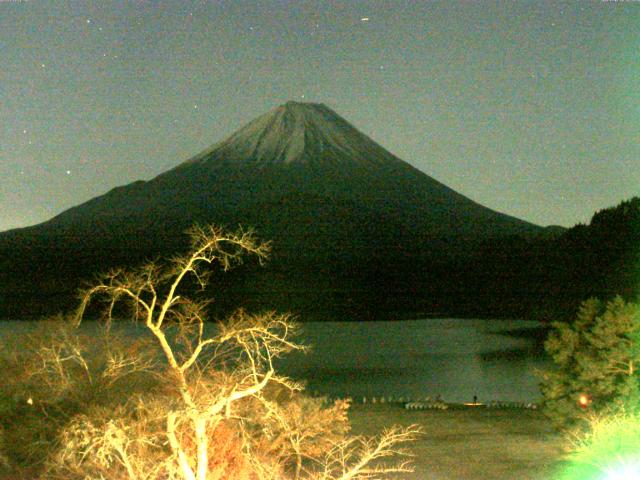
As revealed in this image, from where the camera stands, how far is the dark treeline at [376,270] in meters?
36.7

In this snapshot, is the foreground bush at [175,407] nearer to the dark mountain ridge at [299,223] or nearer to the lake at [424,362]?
the lake at [424,362]

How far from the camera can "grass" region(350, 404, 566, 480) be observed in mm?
11148

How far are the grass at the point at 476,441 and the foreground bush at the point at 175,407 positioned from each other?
88 cm

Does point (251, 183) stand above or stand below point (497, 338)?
above

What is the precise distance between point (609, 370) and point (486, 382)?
A: 14210 mm

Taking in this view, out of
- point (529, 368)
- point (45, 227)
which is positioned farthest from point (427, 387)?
point (45, 227)

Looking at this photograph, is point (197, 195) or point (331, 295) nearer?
point (331, 295)

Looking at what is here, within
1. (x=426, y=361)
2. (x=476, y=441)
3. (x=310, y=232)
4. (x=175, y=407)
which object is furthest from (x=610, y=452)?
(x=310, y=232)

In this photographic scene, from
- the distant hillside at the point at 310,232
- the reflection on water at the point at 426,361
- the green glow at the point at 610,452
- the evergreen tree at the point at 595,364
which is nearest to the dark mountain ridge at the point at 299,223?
the distant hillside at the point at 310,232

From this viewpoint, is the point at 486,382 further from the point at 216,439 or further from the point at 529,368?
the point at 216,439

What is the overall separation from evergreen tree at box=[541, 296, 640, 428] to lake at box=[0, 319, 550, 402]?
1295 mm

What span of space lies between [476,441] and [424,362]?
19338mm

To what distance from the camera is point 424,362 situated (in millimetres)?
32562

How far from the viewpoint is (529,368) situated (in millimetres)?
29359
